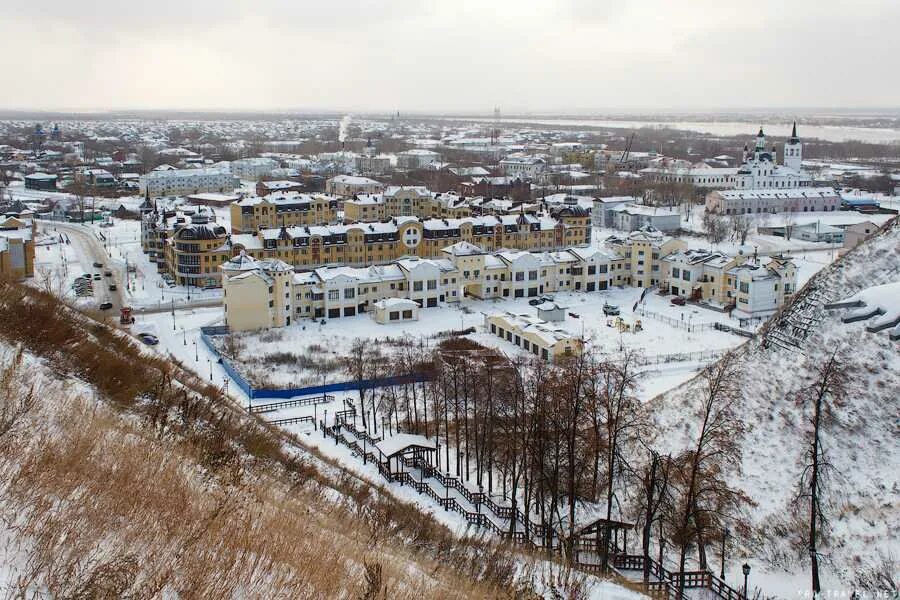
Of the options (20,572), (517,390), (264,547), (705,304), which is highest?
(20,572)

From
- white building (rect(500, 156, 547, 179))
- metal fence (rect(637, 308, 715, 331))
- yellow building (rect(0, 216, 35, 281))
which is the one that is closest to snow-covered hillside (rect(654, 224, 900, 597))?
metal fence (rect(637, 308, 715, 331))

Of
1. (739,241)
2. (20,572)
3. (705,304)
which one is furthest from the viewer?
(739,241)

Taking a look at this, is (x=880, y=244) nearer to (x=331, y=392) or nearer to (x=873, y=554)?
(x=873, y=554)

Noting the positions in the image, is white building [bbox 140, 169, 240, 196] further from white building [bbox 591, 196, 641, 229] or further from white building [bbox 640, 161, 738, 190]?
white building [bbox 640, 161, 738, 190]

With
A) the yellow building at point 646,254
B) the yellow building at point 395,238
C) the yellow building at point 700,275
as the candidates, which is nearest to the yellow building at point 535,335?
the yellow building at point 700,275

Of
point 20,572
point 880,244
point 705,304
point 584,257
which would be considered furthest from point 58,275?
point 20,572
